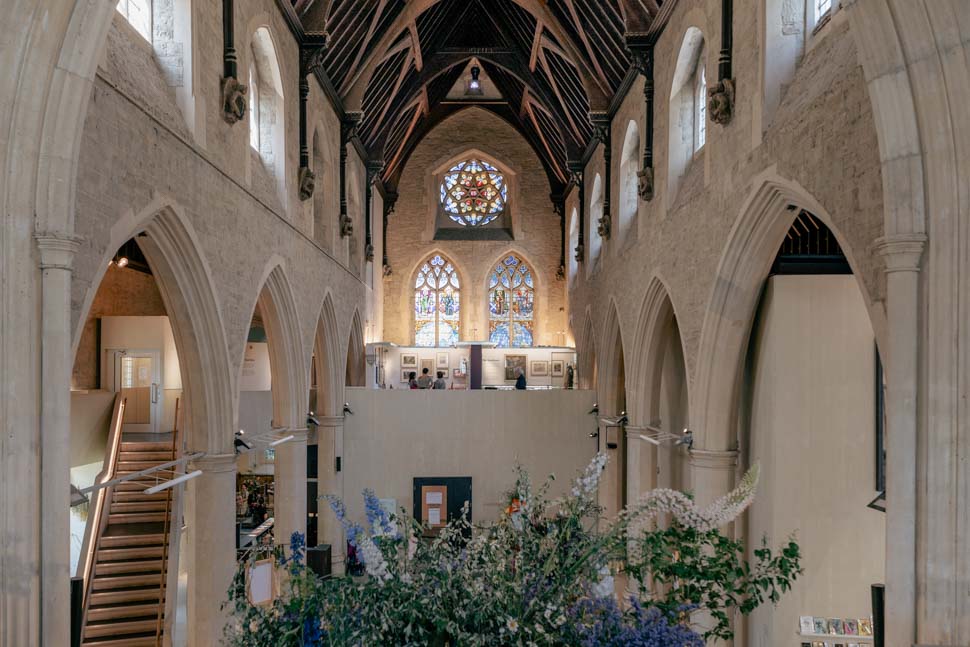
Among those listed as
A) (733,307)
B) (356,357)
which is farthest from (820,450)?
(356,357)

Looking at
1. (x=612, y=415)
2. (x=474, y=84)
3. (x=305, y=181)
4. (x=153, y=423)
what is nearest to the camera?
(x=305, y=181)

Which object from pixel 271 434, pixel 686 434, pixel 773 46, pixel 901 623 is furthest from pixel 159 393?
pixel 901 623

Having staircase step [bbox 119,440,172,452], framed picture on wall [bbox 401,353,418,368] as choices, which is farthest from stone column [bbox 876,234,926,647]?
framed picture on wall [bbox 401,353,418,368]

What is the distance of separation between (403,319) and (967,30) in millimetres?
16909

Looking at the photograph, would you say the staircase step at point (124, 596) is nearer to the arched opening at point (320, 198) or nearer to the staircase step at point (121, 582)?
the staircase step at point (121, 582)

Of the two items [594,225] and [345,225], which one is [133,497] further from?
[594,225]

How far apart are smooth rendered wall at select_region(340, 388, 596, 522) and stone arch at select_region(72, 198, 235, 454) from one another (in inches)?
205

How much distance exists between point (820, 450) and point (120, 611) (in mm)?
6918

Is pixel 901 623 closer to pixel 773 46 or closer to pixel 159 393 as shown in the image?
pixel 773 46

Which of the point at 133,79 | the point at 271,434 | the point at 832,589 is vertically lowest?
the point at 832,589

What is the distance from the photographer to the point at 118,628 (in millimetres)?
7449

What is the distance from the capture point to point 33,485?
9.53 ft

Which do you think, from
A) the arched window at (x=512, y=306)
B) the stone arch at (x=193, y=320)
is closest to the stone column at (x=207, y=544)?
the stone arch at (x=193, y=320)

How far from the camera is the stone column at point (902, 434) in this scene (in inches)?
110
